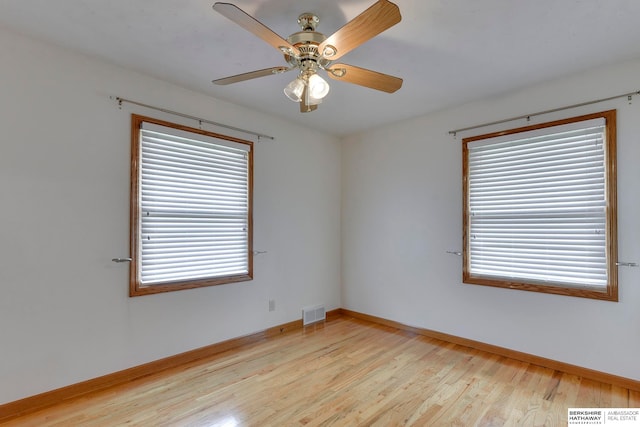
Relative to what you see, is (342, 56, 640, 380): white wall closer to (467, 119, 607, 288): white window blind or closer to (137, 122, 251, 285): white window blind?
(467, 119, 607, 288): white window blind

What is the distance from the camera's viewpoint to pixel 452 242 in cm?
356

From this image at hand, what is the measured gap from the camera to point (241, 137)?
11.6 ft

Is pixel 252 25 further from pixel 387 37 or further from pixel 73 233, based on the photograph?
pixel 73 233

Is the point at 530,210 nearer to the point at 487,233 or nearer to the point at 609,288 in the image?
the point at 487,233

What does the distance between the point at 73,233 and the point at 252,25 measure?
6.75 feet

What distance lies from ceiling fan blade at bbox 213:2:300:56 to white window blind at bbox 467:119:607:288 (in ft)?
7.88

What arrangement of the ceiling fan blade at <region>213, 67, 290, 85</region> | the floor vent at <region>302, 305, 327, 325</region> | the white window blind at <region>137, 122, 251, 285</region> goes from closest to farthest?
the ceiling fan blade at <region>213, 67, 290, 85</region>
the white window blind at <region>137, 122, 251, 285</region>
the floor vent at <region>302, 305, 327, 325</region>

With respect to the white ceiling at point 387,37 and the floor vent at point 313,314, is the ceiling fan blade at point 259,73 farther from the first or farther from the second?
the floor vent at point 313,314

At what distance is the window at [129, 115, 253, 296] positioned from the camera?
2.78 meters

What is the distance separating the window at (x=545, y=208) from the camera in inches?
105

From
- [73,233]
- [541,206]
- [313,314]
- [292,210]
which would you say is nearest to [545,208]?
[541,206]

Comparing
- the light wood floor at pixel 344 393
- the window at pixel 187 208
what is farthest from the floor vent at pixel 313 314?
the window at pixel 187 208

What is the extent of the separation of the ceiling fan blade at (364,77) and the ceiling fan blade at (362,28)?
0.32ft

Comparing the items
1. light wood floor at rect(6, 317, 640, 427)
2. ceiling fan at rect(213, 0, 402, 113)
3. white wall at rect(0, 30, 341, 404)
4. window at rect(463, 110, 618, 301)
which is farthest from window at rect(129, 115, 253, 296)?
window at rect(463, 110, 618, 301)
